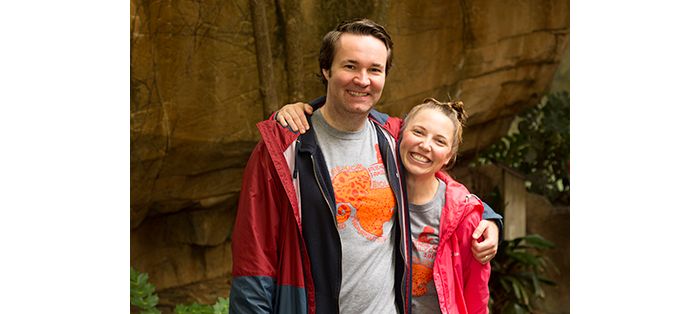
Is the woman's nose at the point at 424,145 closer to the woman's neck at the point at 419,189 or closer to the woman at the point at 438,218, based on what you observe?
the woman at the point at 438,218

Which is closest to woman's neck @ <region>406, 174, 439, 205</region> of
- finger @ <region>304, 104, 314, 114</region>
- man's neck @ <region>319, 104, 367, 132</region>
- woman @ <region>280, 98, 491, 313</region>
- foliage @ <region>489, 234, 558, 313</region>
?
woman @ <region>280, 98, 491, 313</region>

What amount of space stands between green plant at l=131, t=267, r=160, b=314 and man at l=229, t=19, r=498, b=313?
2.00 m

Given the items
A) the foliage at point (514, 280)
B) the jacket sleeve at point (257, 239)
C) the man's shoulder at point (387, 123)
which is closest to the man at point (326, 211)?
the jacket sleeve at point (257, 239)

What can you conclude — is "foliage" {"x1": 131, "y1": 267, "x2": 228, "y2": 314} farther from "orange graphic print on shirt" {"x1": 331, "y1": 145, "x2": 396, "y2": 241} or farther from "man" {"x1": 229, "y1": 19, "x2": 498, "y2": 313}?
"orange graphic print on shirt" {"x1": 331, "y1": 145, "x2": 396, "y2": 241}

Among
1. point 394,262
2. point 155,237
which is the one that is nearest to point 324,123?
point 394,262

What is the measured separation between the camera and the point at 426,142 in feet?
8.68

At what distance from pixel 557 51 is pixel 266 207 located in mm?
4161

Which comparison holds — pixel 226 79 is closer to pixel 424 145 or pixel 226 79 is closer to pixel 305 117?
pixel 305 117

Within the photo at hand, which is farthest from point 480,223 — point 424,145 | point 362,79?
point 362,79

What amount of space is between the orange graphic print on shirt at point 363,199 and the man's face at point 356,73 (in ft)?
0.67

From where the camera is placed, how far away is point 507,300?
5539 millimetres

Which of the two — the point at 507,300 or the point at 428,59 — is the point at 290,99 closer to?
the point at 428,59

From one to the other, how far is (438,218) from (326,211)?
0.43 metres

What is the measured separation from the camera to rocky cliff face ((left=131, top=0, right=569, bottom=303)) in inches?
175
